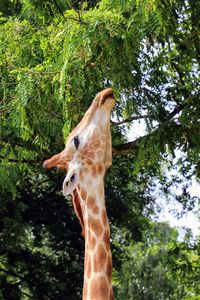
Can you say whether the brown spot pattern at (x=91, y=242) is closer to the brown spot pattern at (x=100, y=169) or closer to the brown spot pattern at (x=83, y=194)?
the brown spot pattern at (x=83, y=194)

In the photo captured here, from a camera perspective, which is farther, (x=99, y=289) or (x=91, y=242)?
(x=91, y=242)

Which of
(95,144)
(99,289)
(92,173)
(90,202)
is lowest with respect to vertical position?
(99,289)

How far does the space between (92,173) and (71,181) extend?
109 millimetres

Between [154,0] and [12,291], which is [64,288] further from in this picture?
[154,0]

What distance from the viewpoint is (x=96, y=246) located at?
11.1ft

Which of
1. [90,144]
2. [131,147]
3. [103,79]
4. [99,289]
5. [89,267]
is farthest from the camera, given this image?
[131,147]

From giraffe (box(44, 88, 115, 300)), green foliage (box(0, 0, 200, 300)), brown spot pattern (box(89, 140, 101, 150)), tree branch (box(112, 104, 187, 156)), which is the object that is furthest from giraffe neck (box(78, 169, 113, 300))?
tree branch (box(112, 104, 187, 156))

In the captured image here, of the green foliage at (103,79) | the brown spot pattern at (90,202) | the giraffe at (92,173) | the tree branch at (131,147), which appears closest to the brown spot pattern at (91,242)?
the giraffe at (92,173)

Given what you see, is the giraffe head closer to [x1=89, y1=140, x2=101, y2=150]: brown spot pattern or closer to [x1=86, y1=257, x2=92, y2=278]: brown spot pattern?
[x1=89, y1=140, x2=101, y2=150]: brown spot pattern

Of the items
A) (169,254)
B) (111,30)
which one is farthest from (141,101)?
(169,254)

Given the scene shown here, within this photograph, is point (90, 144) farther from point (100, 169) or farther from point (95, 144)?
point (100, 169)

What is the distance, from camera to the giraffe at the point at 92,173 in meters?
3.40

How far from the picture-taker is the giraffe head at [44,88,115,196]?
3.48m

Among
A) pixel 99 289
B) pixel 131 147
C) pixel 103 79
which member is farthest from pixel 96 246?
pixel 131 147
